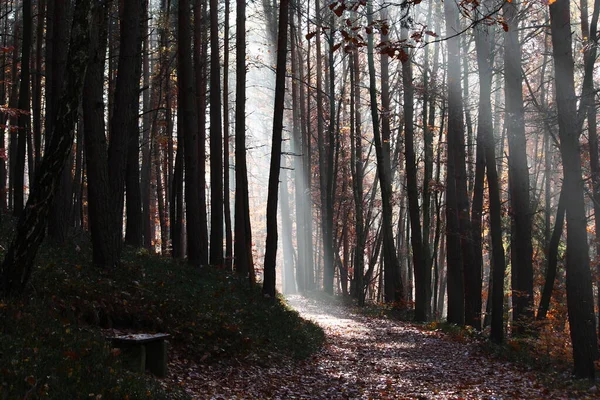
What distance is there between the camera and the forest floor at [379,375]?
344 inches

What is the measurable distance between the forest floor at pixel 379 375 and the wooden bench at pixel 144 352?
0.98 ft

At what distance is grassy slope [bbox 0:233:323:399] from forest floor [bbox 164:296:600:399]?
0.54m

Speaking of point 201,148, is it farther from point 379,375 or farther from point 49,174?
point 49,174

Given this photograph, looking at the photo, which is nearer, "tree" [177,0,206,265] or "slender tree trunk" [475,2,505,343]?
"slender tree trunk" [475,2,505,343]

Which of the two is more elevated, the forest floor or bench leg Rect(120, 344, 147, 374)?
bench leg Rect(120, 344, 147, 374)

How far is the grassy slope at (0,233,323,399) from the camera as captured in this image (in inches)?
216

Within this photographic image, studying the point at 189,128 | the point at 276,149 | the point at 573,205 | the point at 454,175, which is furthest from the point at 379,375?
the point at 189,128

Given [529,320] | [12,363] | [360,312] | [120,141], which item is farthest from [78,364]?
[360,312]

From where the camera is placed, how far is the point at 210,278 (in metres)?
15.8

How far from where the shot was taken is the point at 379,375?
11.0m

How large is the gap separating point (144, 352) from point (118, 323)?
73.0 inches

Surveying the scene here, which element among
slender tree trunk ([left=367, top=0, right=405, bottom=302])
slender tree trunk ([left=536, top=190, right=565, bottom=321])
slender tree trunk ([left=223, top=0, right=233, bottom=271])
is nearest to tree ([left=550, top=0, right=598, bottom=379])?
slender tree trunk ([left=536, top=190, right=565, bottom=321])

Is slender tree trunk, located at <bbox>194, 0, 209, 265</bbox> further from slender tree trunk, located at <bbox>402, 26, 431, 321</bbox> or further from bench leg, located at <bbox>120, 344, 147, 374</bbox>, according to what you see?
bench leg, located at <bbox>120, 344, 147, 374</bbox>

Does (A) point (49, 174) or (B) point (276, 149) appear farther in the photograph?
(B) point (276, 149)
